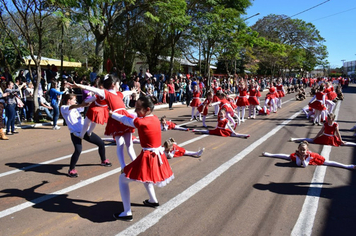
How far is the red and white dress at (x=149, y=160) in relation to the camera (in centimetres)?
418

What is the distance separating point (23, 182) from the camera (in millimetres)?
5996

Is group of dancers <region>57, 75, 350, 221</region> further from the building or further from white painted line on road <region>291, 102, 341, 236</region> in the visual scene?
the building

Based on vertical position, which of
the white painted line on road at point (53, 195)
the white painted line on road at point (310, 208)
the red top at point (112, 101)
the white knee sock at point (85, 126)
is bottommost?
the white painted line on road at point (53, 195)

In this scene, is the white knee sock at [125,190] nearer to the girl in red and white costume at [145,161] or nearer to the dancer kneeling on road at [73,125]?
the girl in red and white costume at [145,161]

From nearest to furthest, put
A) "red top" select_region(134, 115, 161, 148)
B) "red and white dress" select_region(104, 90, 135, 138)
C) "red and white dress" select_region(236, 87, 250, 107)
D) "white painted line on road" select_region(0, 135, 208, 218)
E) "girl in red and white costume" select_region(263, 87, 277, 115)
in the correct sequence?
→ "red top" select_region(134, 115, 161, 148)
"white painted line on road" select_region(0, 135, 208, 218)
"red and white dress" select_region(104, 90, 135, 138)
"red and white dress" select_region(236, 87, 250, 107)
"girl in red and white costume" select_region(263, 87, 277, 115)

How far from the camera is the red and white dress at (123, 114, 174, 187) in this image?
13.7ft

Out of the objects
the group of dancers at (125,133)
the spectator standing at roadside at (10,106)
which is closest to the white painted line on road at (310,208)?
the group of dancers at (125,133)

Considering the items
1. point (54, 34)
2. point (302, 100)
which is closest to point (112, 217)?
point (302, 100)

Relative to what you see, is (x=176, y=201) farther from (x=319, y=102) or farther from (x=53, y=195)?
(x=319, y=102)

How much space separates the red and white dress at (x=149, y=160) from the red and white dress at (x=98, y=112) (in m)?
2.17

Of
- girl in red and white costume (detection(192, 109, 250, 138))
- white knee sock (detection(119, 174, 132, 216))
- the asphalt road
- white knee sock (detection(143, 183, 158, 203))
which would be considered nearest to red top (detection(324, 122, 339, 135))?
the asphalt road

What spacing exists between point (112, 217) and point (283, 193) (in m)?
3.09

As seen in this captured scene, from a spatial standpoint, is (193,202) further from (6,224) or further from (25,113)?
(25,113)

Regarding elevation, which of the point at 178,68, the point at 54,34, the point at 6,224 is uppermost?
the point at 54,34
